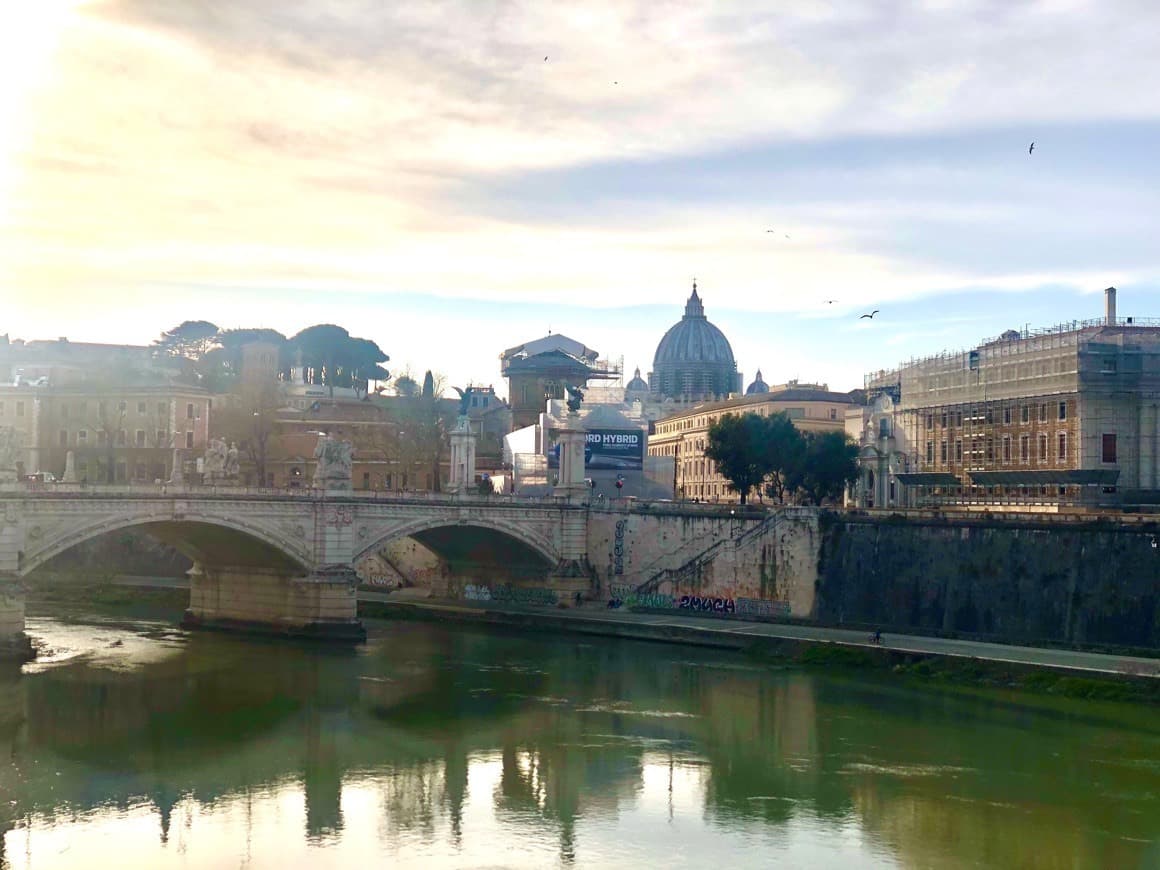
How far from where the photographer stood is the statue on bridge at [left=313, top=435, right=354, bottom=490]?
150ft

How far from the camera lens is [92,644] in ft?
138

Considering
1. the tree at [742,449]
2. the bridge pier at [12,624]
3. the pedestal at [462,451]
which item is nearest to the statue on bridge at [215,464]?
the pedestal at [462,451]

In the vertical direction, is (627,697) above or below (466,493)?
below

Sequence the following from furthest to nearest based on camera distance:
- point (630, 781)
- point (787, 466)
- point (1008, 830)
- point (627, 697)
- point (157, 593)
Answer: point (787, 466) → point (157, 593) → point (627, 697) → point (630, 781) → point (1008, 830)

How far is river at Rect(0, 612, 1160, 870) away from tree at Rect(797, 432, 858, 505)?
1991 centimetres

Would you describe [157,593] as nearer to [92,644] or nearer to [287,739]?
[92,644]

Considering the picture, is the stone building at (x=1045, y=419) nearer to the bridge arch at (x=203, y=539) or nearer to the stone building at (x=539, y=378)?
the bridge arch at (x=203, y=539)

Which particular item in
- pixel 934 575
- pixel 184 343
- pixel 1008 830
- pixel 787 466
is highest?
pixel 184 343

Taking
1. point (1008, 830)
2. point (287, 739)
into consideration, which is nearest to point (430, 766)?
point (287, 739)

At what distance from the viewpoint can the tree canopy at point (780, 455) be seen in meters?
59.3

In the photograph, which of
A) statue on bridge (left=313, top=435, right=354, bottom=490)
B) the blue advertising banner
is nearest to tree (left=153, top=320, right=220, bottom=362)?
the blue advertising banner

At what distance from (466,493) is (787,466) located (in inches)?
582

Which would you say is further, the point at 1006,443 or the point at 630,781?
the point at 1006,443

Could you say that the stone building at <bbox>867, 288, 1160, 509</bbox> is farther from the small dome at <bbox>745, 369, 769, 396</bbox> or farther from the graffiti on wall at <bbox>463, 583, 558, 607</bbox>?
the small dome at <bbox>745, 369, 769, 396</bbox>
